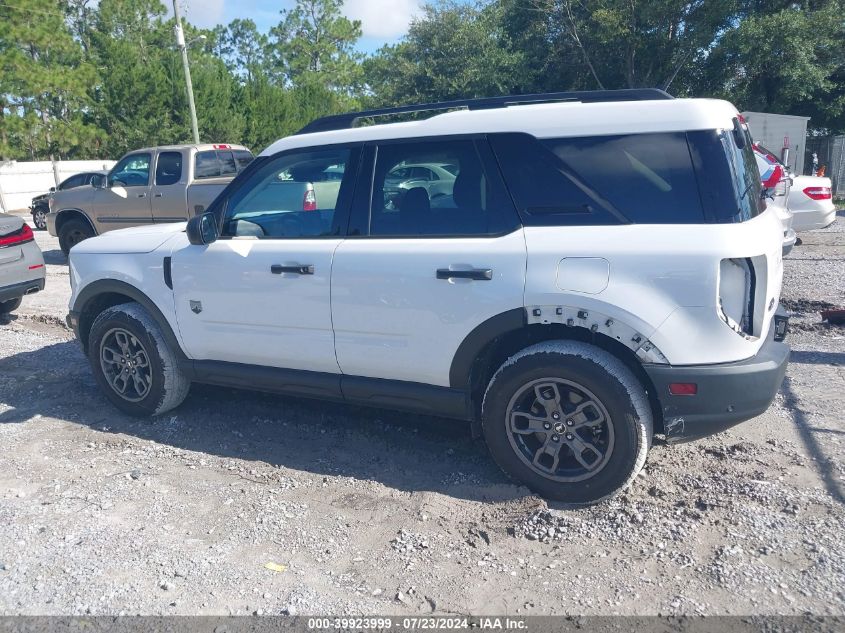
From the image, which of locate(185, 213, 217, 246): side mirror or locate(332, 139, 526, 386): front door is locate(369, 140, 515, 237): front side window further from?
locate(185, 213, 217, 246): side mirror

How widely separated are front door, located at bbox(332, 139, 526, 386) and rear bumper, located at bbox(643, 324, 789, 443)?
846 millimetres

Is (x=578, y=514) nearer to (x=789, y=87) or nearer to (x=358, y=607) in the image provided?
(x=358, y=607)

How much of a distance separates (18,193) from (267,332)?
28568 mm

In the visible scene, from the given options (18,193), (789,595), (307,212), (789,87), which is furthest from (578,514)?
(18,193)

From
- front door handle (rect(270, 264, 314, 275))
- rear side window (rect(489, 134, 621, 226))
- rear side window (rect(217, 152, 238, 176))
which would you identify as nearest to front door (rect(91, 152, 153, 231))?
rear side window (rect(217, 152, 238, 176))

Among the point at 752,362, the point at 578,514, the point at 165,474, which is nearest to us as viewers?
the point at 752,362

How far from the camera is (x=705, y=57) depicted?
24.6 metres

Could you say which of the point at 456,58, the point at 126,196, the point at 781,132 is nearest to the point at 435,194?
the point at 126,196

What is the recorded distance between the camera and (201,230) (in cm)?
438

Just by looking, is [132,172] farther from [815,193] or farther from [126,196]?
[815,193]

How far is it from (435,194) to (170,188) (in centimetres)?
850

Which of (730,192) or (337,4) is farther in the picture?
(337,4)

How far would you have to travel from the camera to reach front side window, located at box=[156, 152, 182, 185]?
1130 cm

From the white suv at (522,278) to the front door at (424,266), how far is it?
0.03 ft
